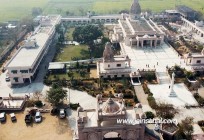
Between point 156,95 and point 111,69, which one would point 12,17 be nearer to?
point 111,69

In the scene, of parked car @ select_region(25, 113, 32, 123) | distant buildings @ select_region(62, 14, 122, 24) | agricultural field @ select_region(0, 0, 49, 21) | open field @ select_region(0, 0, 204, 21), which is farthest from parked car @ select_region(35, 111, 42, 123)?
open field @ select_region(0, 0, 204, 21)

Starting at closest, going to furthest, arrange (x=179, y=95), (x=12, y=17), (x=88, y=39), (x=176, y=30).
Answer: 1. (x=179, y=95)
2. (x=88, y=39)
3. (x=176, y=30)
4. (x=12, y=17)

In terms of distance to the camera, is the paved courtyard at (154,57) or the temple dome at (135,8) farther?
the temple dome at (135,8)

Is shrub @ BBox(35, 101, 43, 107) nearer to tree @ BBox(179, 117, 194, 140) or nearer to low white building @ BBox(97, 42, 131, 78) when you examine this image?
low white building @ BBox(97, 42, 131, 78)

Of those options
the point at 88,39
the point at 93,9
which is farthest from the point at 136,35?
the point at 93,9

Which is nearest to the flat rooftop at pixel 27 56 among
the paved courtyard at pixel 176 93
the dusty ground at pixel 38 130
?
the dusty ground at pixel 38 130

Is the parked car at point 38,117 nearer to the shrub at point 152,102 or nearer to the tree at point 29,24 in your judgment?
the shrub at point 152,102
